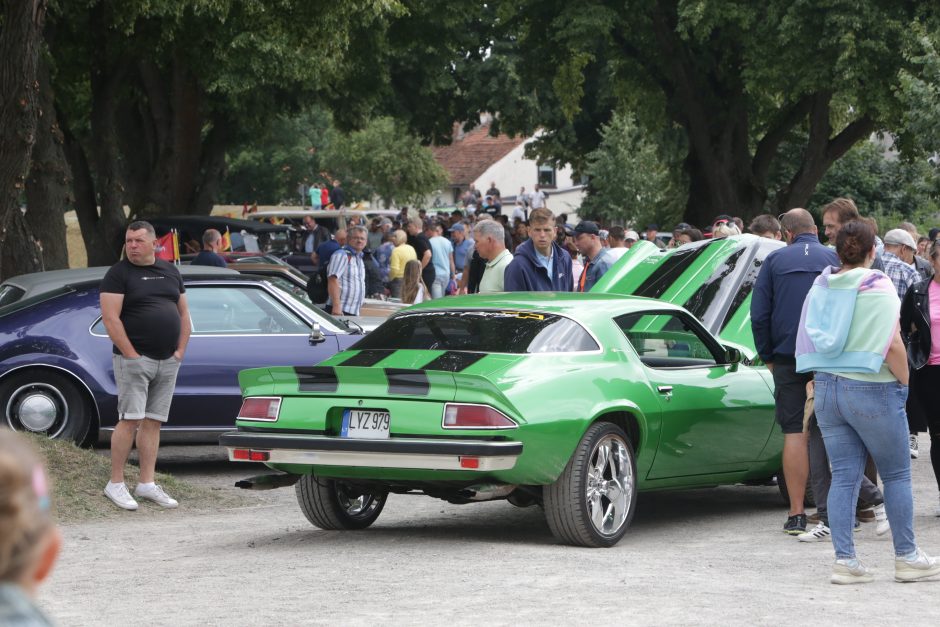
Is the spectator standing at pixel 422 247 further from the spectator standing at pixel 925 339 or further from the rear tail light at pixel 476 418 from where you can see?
the rear tail light at pixel 476 418

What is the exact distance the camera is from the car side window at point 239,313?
39.2 ft

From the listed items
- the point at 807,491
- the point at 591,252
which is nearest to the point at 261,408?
the point at 807,491

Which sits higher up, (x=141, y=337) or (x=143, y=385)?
(x=141, y=337)

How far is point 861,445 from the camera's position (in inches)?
280

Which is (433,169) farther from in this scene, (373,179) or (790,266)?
(790,266)

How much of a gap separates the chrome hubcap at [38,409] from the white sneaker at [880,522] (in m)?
5.97

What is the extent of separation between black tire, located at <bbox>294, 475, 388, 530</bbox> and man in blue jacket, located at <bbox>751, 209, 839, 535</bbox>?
2.29 metres

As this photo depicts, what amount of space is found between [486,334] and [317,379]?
978 millimetres

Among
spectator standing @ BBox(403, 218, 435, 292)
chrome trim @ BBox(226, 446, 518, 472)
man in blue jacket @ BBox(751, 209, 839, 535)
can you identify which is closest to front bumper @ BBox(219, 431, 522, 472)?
chrome trim @ BBox(226, 446, 518, 472)

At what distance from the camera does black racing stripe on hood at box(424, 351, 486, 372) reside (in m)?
7.88

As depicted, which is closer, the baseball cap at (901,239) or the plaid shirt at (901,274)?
the plaid shirt at (901,274)

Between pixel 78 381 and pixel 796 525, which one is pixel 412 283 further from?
pixel 796 525

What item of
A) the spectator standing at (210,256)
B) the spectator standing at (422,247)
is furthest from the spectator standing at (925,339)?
the spectator standing at (422,247)

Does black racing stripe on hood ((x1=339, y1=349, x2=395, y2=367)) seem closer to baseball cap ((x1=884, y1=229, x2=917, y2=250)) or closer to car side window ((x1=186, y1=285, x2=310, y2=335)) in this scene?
car side window ((x1=186, y1=285, x2=310, y2=335))
